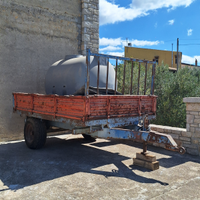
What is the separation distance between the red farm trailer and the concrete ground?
64 centimetres

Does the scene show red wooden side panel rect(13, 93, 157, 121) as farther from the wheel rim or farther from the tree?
the tree

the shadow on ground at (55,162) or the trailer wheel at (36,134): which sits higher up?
the trailer wheel at (36,134)

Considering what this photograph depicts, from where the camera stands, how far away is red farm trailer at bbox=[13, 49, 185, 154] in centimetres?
491

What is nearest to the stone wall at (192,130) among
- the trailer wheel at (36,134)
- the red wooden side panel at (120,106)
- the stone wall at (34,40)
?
the red wooden side panel at (120,106)

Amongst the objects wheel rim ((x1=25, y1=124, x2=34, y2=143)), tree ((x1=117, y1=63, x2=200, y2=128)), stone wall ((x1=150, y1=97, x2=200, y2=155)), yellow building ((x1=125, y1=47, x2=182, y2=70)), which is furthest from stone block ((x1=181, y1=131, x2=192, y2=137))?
yellow building ((x1=125, y1=47, x2=182, y2=70))

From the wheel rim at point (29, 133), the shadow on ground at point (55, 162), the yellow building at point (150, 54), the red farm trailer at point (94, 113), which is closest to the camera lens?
the shadow on ground at point (55, 162)

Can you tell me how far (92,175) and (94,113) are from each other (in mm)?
1310

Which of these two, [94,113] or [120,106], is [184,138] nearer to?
[120,106]

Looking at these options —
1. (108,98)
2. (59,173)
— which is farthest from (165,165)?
(59,173)

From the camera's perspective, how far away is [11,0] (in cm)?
820

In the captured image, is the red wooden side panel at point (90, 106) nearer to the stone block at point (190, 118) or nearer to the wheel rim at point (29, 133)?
the wheel rim at point (29, 133)

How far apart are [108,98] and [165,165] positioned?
6.90 feet

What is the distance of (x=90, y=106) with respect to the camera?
4.97m

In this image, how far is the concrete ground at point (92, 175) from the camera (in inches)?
154
